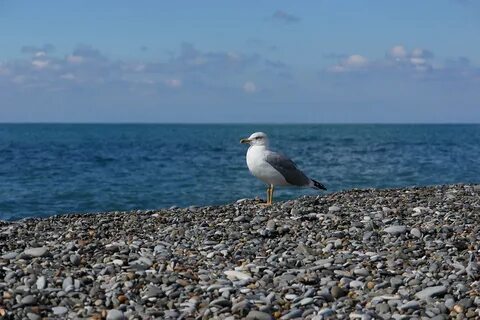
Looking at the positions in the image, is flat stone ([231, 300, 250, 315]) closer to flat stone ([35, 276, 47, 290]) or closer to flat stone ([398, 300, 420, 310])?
flat stone ([398, 300, 420, 310])

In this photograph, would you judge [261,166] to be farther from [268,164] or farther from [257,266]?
[257,266]

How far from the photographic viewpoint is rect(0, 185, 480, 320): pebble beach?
20.5 ft

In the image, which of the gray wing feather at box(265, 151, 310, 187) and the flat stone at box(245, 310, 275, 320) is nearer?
the flat stone at box(245, 310, 275, 320)

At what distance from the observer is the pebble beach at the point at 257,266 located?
6254 mm

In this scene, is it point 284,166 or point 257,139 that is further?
point 257,139

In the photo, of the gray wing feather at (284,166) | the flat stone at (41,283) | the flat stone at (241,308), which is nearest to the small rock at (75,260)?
the flat stone at (41,283)

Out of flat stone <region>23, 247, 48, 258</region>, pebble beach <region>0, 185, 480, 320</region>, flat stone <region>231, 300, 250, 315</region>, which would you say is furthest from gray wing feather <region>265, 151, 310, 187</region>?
flat stone <region>231, 300, 250, 315</region>

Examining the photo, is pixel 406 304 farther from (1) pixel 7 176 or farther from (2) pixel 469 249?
(1) pixel 7 176

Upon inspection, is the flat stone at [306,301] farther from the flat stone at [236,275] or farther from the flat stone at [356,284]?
the flat stone at [236,275]

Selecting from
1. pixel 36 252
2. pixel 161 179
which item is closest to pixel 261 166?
pixel 36 252

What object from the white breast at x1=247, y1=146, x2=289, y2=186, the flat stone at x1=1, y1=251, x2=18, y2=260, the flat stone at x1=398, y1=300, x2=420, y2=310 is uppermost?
the white breast at x1=247, y1=146, x2=289, y2=186

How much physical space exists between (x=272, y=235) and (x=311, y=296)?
2400mm

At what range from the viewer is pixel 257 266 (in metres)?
7.31

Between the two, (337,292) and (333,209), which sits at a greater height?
(333,209)
